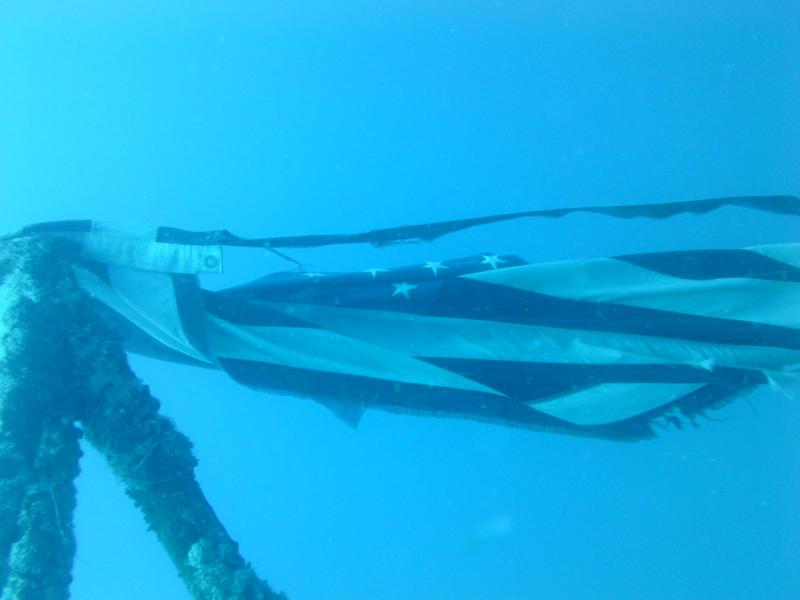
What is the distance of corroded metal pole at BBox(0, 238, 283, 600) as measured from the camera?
88.5 inches

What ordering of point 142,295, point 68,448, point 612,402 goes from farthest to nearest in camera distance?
1. point 612,402
2. point 142,295
3. point 68,448

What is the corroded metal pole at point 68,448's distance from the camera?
2.25 metres

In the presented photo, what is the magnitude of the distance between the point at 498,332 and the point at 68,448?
7.50ft

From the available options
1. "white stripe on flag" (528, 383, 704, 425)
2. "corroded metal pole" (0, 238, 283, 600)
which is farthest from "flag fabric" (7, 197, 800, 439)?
"corroded metal pole" (0, 238, 283, 600)

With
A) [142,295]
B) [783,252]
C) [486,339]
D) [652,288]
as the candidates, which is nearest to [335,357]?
[486,339]

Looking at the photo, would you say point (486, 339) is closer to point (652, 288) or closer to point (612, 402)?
point (612, 402)

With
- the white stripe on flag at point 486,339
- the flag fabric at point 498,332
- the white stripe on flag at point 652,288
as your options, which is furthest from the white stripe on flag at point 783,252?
the white stripe on flag at point 486,339

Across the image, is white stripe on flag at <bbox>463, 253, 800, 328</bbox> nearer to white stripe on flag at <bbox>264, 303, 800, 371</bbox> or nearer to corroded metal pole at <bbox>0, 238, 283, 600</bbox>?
white stripe on flag at <bbox>264, 303, 800, 371</bbox>

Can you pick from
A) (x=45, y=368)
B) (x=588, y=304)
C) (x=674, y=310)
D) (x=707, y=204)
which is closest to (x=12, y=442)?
(x=45, y=368)

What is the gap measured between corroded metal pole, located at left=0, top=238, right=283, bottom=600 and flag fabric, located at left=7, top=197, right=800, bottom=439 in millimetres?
670

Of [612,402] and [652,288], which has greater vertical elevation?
[652,288]

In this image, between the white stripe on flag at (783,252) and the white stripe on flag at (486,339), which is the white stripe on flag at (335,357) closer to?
the white stripe on flag at (486,339)

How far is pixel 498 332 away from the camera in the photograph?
386cm

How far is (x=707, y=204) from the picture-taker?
3990mm
